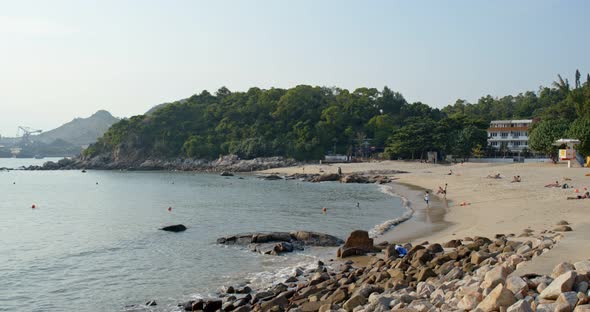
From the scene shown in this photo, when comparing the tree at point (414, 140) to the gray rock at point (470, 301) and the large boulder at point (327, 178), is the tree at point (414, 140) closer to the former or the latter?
the large boulder at point (327, 178)

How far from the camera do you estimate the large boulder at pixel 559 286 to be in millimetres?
7926

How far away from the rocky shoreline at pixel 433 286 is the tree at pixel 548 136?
51739 mm

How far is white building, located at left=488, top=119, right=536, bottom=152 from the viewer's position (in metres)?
90.2

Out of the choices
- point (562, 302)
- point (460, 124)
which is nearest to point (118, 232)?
point (562, 302)

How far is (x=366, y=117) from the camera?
113 metres

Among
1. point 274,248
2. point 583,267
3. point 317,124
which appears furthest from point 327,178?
point 583,267

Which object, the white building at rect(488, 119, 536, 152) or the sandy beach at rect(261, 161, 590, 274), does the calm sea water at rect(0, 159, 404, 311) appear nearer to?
the sandy beach at rect(261, 161, 590, 274)

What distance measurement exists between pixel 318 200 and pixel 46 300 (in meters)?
29.5

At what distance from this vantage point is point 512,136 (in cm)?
9050

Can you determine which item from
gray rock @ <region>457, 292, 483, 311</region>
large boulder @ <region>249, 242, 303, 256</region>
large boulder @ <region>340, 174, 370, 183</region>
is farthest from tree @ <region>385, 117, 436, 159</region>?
gray rock @ <region>457, 292, 483, 311</region>

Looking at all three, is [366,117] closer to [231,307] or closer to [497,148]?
[497,148]

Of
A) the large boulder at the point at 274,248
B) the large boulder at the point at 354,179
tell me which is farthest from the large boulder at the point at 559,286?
the large boulder at the point at 354,179

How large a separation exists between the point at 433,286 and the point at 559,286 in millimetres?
3066

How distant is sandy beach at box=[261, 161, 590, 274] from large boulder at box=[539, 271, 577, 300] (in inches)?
68.4
